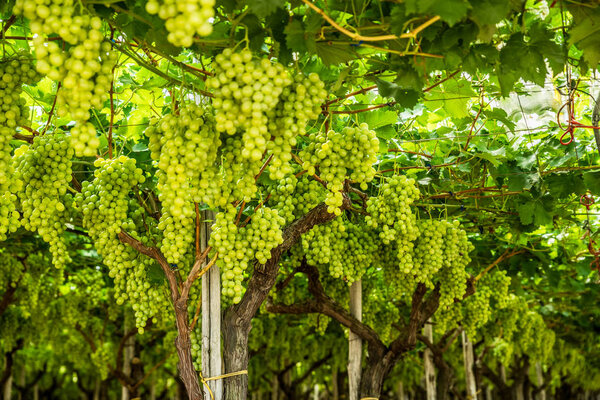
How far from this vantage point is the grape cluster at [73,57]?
1432 millimetres

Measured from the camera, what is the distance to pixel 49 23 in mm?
1431

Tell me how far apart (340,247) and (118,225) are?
148 centimetres

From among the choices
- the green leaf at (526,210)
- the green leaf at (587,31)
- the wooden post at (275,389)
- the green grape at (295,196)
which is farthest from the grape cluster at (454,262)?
the wooden post at (275,389)

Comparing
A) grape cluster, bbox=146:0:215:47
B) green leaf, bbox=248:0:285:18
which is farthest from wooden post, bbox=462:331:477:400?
grape cluster, bbox=146:0:215:47

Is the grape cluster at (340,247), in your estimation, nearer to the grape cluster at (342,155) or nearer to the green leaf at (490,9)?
the grape cluster at (342,155)

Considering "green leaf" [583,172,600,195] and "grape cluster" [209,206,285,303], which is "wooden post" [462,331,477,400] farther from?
"grape cluster" [209,206,285,303]

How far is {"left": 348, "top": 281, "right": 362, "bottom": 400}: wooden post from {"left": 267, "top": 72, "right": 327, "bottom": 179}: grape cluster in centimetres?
320

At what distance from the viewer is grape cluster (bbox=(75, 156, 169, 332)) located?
2.60m

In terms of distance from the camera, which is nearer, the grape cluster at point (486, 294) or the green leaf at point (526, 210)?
the green leaf at point (526, 210)

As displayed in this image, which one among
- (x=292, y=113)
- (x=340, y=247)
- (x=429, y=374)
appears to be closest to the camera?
(x=292, y=113)

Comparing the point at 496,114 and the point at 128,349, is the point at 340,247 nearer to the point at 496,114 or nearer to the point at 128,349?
the point at 496,114

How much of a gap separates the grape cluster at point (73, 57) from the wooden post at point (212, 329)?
61.5 inches

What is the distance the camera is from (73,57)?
1467 mm

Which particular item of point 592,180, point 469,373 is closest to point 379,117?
point 592,180
